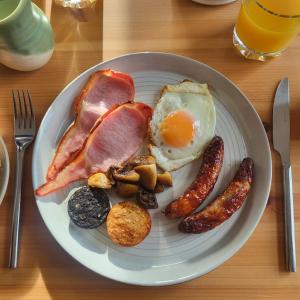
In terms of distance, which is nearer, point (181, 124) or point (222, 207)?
point (222, 207)

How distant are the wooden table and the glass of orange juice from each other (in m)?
0.04

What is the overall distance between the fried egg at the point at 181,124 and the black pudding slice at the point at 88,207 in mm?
221

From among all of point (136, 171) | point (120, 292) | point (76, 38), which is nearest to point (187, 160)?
point (136, 171)

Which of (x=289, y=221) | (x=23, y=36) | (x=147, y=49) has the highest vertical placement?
(x=23, y=36)

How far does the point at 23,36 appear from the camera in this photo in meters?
1.16

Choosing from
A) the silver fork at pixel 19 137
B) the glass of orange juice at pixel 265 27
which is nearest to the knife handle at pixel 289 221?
the glass of orange juice at pixel 265 27

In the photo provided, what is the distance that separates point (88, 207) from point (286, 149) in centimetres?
66

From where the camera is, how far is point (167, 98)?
1.28 meters

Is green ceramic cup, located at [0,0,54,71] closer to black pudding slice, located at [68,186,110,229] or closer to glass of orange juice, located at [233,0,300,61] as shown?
black pudding slice, located at [68,186,110,229]

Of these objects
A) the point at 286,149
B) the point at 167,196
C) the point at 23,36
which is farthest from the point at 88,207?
the point at 286,149

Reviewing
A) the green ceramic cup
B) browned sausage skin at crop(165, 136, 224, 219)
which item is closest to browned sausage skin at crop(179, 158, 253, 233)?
browned sausage skin at crop(165, 136, 224, 219)

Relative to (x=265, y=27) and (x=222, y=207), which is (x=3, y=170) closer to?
(x=222, y=207)

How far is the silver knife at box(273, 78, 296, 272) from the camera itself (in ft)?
3.77

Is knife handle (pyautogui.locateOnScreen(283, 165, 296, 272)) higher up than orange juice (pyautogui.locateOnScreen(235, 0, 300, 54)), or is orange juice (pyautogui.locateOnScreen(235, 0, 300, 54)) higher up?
orange juice (pyautogui.locateOnScreen(235, 0, 300, 54))
